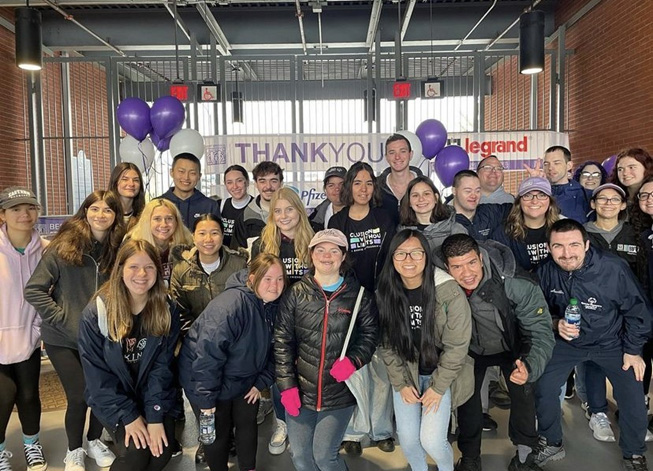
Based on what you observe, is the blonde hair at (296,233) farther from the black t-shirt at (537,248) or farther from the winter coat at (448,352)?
the black t-shirt at (537,248)

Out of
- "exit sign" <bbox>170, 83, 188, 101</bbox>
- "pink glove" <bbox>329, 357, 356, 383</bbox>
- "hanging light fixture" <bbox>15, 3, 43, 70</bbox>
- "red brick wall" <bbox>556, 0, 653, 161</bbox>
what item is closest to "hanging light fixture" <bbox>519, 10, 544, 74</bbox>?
"red brick wall" <bbox>556, 0, 653, 161</bbox>

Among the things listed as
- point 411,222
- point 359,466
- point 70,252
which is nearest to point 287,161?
point 411,222

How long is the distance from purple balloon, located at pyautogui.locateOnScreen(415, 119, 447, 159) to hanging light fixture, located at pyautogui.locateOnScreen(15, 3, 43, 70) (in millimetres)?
4358

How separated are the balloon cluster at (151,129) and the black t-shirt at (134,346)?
2.64 metres

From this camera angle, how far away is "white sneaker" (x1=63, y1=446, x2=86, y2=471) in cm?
291

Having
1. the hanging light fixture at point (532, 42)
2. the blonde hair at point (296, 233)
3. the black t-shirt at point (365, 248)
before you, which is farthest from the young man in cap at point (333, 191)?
the hanging light fixture at point (532, 42)

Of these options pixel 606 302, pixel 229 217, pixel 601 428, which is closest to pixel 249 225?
pixel 229 217

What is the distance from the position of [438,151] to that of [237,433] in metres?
3.70

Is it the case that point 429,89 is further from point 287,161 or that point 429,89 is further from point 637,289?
point 637,289

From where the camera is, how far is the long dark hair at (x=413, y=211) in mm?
3250

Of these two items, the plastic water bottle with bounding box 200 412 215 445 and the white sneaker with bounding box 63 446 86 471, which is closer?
the plastic water bottle with bounding box 200 412 215 445

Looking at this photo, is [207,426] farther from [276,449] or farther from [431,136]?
[431,136]

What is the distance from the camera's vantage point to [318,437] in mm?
2502

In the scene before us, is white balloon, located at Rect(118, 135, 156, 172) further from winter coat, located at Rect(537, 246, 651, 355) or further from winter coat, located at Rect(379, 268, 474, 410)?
winter coat, located at Rect(537, 246, 651, 355)
